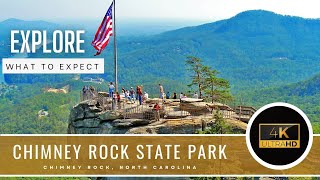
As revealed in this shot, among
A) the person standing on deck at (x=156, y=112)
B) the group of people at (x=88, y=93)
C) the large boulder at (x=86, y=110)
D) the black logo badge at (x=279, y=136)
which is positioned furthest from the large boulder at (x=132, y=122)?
the black logo badge at (x=279, y=136)

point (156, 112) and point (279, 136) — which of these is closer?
point (279, 136)

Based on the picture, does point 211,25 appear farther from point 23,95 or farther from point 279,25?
point 23,95

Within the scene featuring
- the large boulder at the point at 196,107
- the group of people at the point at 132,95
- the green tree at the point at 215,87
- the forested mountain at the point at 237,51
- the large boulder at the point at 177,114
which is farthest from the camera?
the forested mountain at the point at 237,51

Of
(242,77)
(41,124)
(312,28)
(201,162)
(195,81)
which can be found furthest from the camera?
(312,28)

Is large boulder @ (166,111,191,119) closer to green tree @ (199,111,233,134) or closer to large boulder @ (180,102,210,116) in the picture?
large boulder @ (180,102,210,116)

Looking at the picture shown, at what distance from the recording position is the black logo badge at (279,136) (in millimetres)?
7094

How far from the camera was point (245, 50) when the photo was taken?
33.2 m

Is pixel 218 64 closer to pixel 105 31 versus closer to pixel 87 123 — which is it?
pixel 87 123

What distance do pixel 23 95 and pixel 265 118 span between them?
71.2 feet

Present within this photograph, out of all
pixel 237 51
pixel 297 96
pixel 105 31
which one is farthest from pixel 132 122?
pixel 237 51

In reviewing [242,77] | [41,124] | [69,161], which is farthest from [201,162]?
[242,77]

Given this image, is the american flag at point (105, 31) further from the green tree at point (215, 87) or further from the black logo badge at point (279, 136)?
the black logo badge at point (279, 136)

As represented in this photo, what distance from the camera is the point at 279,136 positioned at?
711cm

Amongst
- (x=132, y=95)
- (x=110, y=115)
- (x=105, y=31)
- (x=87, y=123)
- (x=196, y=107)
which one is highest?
(x=105, y=31)
